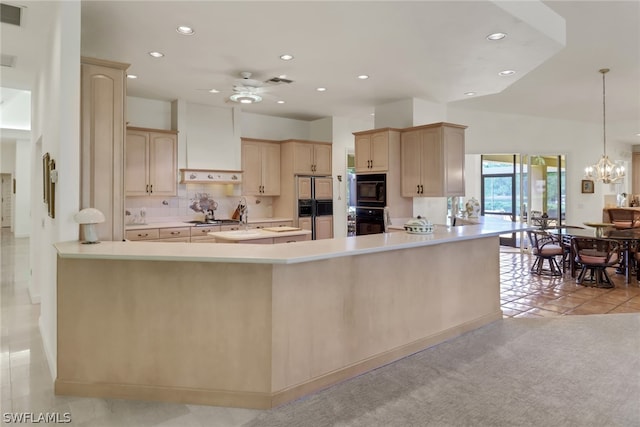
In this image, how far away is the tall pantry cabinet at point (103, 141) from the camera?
2885mm

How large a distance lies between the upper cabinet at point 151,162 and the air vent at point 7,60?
1.46 meters

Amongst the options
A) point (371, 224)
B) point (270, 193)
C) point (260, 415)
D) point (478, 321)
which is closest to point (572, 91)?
point (371, 224)

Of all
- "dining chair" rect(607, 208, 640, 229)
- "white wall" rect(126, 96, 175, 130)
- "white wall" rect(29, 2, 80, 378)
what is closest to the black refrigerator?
"white wall" rect(126, 96, 175, 130)

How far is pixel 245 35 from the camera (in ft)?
11.9

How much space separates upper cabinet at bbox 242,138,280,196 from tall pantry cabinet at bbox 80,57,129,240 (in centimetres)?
380

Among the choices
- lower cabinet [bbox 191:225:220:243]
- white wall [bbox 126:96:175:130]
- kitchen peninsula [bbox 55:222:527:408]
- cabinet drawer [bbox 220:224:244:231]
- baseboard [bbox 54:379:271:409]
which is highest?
white wall [bbox 126:96:175:130]

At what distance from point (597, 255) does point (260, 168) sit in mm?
5481

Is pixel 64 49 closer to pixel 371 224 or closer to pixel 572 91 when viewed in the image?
pixel 371 224

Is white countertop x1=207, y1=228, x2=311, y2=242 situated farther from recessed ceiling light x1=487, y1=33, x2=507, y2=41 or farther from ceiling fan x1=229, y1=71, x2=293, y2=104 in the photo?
recessed ceiling light x1=487, y1=33, x2=507, y2=41

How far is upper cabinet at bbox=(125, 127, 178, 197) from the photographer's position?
5609 mm

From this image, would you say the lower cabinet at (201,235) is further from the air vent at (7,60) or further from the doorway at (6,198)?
the doorway at (6,198)

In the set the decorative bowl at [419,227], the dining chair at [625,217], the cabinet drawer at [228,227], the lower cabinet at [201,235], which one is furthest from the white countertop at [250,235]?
the dining chair at [625,217]

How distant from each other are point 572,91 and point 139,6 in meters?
6.57

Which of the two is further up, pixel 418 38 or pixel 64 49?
pixel 418 38
